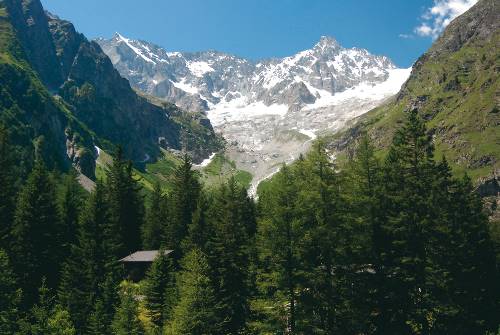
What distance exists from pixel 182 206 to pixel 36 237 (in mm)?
23212

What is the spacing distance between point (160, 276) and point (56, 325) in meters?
16.0

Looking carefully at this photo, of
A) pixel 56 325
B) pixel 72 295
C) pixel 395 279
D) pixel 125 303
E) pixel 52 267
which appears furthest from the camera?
pixel 52 267

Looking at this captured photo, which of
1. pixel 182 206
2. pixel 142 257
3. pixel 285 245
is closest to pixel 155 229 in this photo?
pixel 182 206

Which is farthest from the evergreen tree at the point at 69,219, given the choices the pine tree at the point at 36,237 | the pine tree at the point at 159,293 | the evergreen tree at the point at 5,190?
the pine tree at the point at 159,293

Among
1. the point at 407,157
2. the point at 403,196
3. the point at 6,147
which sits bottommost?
the point at 403,196

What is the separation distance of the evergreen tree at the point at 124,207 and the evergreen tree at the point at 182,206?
6.77 metres

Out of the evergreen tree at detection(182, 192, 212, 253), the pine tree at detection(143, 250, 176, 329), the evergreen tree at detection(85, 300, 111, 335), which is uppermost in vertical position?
the evergreen tree at detection(182, 192, 212, 253)

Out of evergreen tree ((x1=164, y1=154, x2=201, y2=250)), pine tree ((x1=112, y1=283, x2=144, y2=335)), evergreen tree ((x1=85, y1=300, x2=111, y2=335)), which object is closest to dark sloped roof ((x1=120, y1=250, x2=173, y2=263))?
evergreen tree ((x1=164, y1=154, x2=201, y2=250))

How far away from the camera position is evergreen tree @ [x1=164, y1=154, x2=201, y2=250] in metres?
73.3

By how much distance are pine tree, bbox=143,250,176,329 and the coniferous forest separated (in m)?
0.17

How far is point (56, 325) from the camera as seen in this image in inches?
1670

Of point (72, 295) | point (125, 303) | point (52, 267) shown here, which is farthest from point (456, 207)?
point (52, 267)

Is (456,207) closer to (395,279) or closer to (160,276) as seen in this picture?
(395,279)

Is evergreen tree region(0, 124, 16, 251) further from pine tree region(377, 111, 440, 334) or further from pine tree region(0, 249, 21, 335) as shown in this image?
pine tree region(377, 111, 440, 334)
